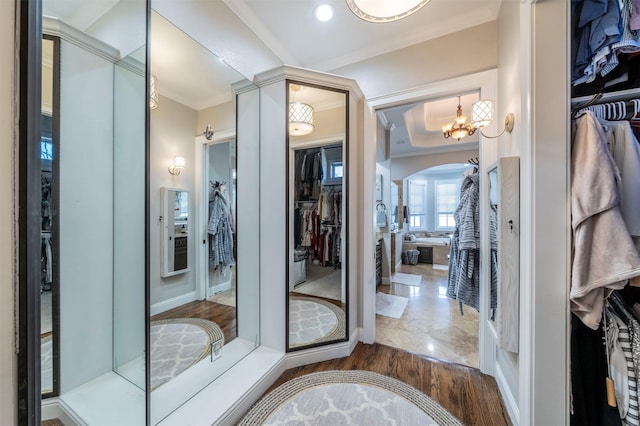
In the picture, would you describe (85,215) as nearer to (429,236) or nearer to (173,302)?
(173,302)

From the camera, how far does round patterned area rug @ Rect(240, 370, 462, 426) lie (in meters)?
1.42

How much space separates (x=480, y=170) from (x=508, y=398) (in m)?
1.58

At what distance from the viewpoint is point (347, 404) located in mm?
1539

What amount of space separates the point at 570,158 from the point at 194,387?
7.76 feet

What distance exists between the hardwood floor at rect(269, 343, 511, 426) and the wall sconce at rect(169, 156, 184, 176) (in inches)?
65.0

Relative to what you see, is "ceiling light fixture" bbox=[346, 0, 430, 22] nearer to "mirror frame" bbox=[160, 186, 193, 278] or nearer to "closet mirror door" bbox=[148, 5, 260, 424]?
"closet mirror door" bbox=[148, 5, 260, 424]

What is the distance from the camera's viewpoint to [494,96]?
1.86 meters

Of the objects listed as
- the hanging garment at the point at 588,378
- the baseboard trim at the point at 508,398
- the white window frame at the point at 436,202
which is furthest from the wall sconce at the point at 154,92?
the white window frame at the point at 436,202

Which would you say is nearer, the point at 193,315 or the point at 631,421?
the point at 631,421

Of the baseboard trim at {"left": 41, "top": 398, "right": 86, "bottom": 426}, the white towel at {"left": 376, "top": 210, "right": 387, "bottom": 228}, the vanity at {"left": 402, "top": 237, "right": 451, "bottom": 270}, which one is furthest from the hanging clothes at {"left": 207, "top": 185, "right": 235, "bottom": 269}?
the vanity at {"left": 402, "top": 237, "right": 451, "bottom": 270}

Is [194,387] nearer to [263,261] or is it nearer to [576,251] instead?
[263,261]

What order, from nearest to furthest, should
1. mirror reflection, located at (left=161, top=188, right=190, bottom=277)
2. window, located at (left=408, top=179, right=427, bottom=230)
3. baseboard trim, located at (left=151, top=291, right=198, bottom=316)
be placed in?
baseboard trim, located at (left=151, top=291, right=198, bottom=316) < mirror reflection, located at (left=161, top=188, right=190, bottom=277) < window, located at (left=408, top=179, right=427, bottom=230)

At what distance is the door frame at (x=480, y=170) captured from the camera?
6.08ft

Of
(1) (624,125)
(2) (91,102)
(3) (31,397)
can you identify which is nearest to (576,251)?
(1) (624,125)
